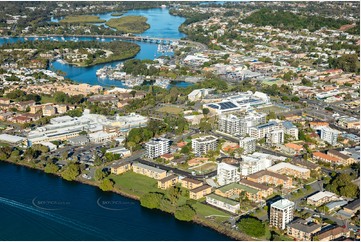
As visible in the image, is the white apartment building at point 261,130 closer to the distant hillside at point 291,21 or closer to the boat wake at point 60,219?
the boat wake at point 60,219

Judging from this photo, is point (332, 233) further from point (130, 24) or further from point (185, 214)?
point (130, 24)

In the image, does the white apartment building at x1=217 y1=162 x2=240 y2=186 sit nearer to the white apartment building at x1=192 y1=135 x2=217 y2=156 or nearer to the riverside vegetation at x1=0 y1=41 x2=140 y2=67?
the white apartment building at x1=192 y1=135 x2=217 y2=156

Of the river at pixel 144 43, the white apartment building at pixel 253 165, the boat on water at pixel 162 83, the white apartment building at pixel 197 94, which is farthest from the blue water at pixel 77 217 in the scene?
the river at pixel 144 43

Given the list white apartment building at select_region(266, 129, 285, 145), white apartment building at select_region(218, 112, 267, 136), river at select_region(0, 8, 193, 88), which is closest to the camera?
white apartment building at select_region(266, 129, 285, 145)

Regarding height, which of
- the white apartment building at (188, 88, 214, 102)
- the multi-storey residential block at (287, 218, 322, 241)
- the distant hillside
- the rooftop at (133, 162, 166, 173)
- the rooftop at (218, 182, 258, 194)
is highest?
the distant hillside

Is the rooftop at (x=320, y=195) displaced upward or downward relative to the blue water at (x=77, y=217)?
upward

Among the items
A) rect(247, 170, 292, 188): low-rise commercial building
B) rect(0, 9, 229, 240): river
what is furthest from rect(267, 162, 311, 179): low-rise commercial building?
rect(0, 9, 229, 240): river

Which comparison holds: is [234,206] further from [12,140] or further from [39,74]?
[39,74]
